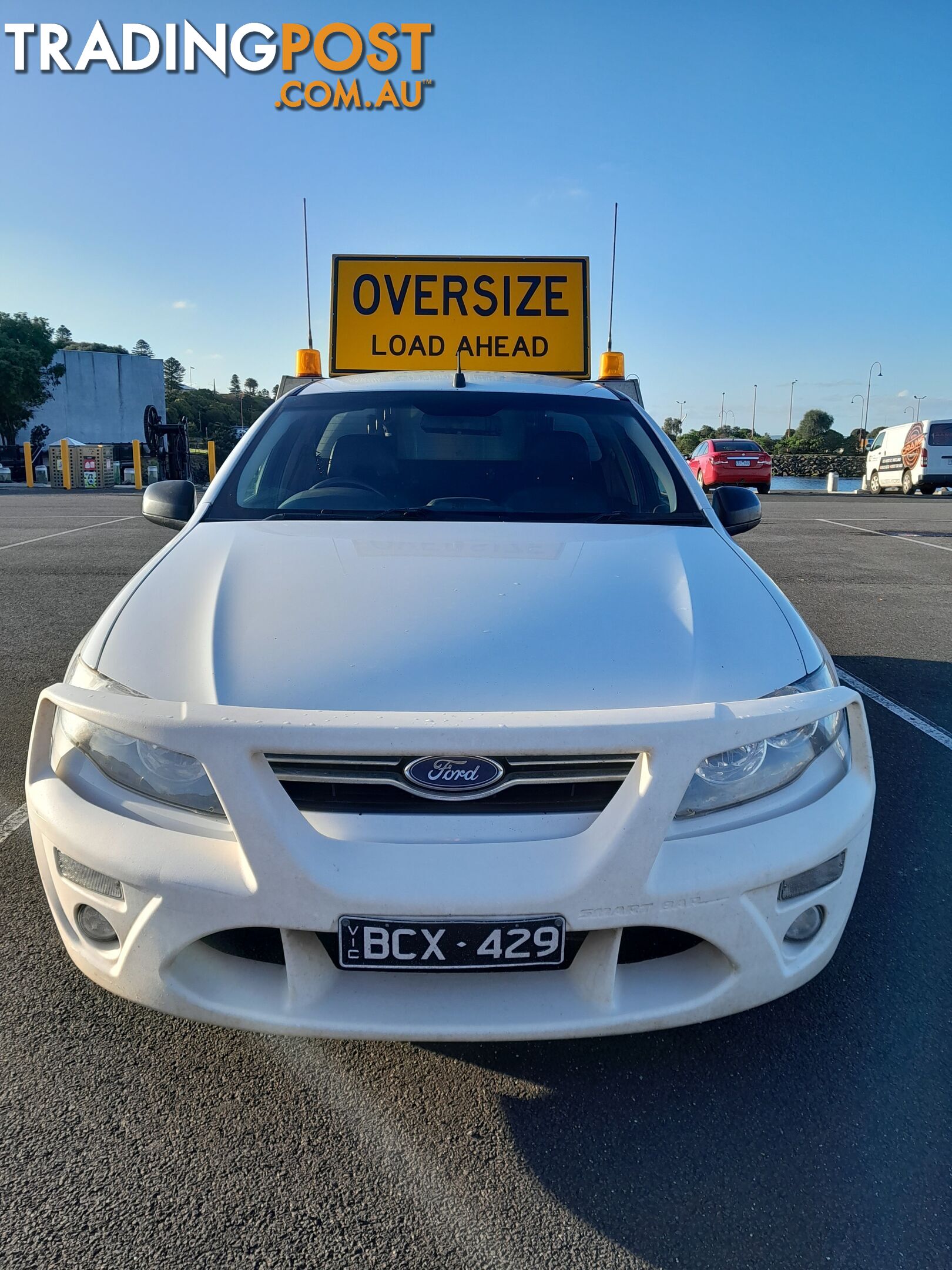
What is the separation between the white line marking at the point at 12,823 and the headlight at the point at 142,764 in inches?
55.2

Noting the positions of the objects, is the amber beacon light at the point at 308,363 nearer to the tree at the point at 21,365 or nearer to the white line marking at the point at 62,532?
the white line marking at the point at 62,532

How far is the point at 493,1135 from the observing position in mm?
1775

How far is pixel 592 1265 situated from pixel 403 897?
689 millimetres

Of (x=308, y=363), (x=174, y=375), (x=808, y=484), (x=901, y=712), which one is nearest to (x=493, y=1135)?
(x=901, y=712)

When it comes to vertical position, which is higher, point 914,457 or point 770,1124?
point 914,457

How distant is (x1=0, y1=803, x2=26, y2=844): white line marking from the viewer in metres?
3.00

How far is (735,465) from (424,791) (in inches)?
934

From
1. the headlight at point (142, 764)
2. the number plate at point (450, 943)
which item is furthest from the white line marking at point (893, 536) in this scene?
the headlight at point (142, 764)

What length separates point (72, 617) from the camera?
630cm

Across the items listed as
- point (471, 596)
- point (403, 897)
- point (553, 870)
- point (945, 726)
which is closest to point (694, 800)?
point (553, 870)

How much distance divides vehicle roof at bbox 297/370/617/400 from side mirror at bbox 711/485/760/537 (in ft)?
1.95

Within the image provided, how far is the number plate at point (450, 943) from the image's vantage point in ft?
5.12

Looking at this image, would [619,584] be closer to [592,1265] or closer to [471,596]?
[471,596]

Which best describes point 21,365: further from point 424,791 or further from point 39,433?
point 424,791
